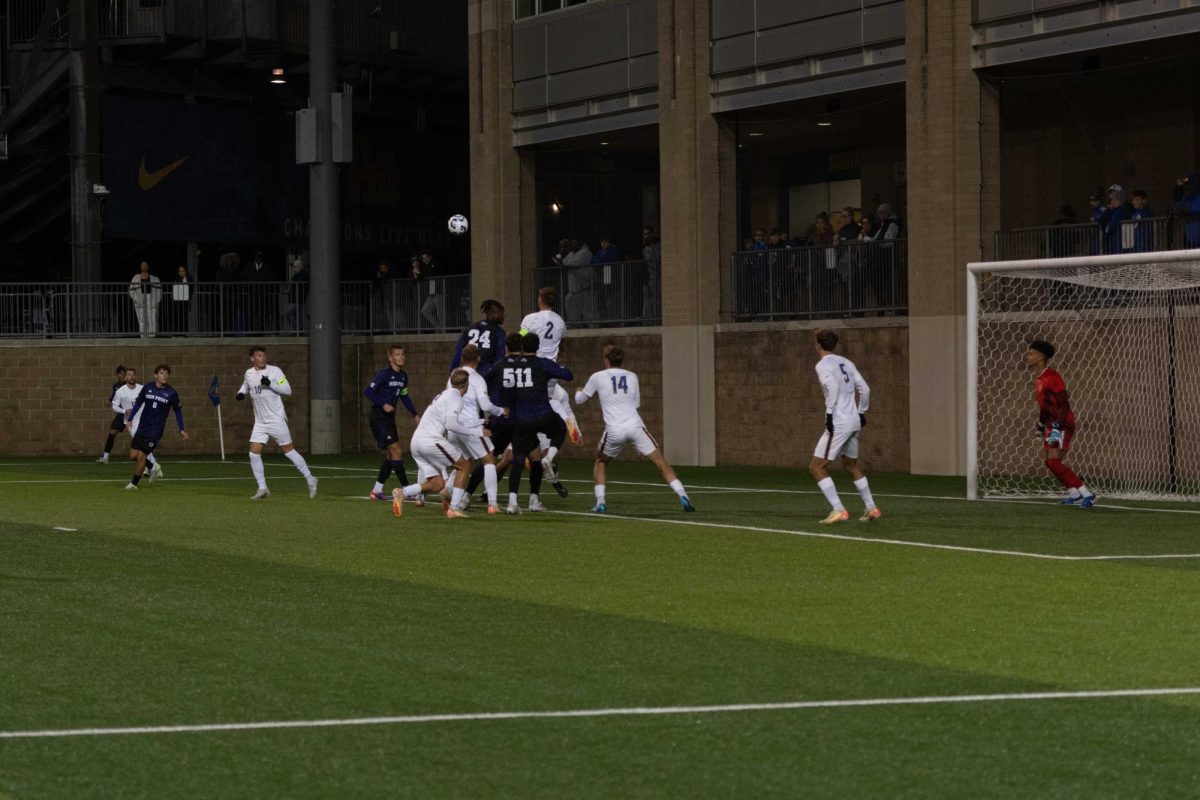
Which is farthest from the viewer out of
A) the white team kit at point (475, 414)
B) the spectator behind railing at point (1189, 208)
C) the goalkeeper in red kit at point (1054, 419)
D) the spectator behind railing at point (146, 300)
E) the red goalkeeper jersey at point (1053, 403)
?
the spectator behind railing at point (146, 300)

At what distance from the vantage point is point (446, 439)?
20109mm

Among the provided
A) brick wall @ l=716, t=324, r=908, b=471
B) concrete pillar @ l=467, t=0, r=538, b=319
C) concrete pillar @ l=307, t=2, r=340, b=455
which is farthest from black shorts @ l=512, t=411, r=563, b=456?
concrete pillar @ l=307, t=2, r=340, b=455

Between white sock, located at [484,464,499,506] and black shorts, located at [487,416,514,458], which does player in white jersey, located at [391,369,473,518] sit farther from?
black shorts, located at [487,416,514,458]

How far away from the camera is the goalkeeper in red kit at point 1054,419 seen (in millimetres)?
21391

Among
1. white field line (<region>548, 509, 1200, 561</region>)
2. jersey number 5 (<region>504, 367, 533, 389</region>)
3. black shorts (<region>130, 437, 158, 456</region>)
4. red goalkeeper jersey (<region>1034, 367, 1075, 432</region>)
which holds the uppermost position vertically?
jersey number 5 (<region>504, 367, 533, 389</region>)

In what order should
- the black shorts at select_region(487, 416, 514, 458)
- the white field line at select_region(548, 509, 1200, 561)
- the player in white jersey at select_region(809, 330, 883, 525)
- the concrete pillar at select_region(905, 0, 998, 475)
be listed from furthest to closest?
the concrete pillar at select_region(905, 0, 998, 475)
the black shorts at select_region(487, 416, 514, 458)
the player in white jersey at select_region(809, 330, 883, 525)
the white field line at select_region(548, 509, 1200, 561)

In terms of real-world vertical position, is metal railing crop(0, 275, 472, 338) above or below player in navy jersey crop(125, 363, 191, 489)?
above

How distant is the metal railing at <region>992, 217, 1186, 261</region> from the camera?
1077 inches

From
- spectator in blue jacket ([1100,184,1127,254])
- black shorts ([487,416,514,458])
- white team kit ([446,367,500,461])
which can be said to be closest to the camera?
white team kit ([446,367,500,461])

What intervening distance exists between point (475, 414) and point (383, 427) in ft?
15.2

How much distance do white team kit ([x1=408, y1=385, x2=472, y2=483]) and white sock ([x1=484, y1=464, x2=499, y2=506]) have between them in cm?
36

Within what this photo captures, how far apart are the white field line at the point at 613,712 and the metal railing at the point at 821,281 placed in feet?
74.4

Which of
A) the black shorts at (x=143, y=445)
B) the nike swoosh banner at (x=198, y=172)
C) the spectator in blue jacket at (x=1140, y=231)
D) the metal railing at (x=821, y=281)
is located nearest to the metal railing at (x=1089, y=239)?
the spectator in blue jacket at (x=1140, y=231)

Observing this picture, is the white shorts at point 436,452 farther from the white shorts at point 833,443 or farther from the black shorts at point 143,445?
the black shorts at point 143,445
